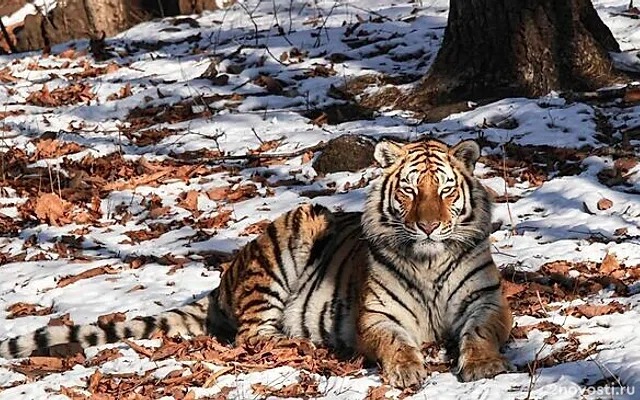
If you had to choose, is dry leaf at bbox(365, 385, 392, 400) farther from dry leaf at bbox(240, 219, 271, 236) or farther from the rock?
the rock

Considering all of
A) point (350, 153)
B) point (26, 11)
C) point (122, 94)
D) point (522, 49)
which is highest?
point (26, 11)

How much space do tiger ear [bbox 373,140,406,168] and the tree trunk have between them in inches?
174

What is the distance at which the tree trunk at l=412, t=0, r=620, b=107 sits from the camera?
9.78 metres

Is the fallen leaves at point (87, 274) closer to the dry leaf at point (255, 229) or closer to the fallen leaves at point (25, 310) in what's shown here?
the fallen leaves at point (25, 310)

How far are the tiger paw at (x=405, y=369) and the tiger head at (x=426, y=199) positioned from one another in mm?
573

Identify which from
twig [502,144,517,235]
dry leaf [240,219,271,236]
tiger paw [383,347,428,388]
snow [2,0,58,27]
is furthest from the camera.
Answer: snow [2,0,58,27]

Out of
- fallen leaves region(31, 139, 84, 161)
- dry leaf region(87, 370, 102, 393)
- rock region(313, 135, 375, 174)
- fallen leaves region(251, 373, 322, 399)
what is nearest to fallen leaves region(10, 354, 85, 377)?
dry leaf region(87, 370, 102, 393)

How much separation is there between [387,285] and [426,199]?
0.51 metres

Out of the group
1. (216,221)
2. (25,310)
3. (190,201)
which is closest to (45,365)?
(25,310)

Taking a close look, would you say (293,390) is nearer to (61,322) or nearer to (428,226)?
(428,226)

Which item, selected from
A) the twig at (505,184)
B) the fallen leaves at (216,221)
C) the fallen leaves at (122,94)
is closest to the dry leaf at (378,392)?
the twig at (505,184)

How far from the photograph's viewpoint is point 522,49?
981cm

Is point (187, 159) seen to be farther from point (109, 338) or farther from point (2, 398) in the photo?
point (2, 398)

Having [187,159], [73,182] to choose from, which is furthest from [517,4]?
[73,182]
